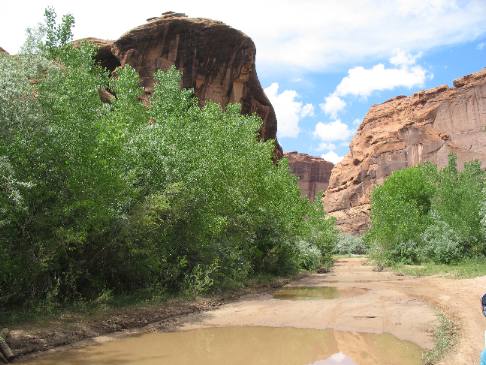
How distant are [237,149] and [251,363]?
584 inches

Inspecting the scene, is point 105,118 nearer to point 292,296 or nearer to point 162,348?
point 162,348

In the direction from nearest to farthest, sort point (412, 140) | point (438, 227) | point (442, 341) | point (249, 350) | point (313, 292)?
point (442, 341), point (249, 350), point (313, 292), point (438, 227), point (412, 140)

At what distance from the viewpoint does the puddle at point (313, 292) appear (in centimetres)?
1853

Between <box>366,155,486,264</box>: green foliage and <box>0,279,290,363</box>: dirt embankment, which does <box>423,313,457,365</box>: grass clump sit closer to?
<box>0,279,290,363</box>: dirt embankment

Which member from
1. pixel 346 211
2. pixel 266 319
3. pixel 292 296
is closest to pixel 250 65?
pixel 292 296

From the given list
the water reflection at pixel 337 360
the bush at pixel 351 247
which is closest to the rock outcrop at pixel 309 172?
the bush at pixel 351 247

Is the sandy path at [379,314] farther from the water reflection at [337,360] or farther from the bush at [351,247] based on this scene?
the bush at [351,247]

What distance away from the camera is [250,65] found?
43.5 m

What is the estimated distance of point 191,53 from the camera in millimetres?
40219

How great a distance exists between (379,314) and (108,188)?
853 centimetres

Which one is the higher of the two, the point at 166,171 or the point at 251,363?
the point at 166,171

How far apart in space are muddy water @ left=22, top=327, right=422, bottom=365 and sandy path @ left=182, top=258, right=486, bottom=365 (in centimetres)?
77

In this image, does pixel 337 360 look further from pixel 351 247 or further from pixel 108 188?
pixel 351 247

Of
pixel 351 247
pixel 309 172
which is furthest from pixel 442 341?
pixel 309 172
